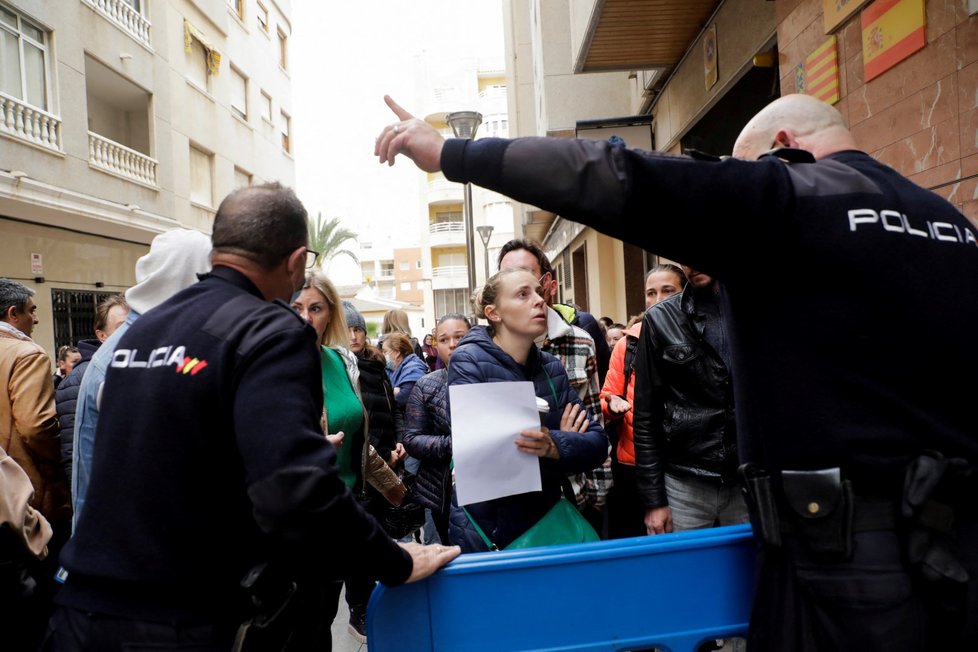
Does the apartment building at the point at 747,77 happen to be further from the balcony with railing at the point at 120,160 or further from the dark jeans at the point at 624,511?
the balcony with railing at the point at 120,160

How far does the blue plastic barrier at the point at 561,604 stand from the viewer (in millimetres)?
1792

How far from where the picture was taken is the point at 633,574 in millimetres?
1835

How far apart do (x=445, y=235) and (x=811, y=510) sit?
43351 millimetres

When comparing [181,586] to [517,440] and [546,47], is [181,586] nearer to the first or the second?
[517,440]

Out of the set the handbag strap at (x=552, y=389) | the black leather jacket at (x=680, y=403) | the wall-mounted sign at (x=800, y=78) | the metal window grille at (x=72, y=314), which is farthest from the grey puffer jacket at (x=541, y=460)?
the metal window grille at (x=72, y=314)

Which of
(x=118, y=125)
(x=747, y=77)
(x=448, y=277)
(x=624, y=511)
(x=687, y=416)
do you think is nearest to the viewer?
(x=687, y=416)

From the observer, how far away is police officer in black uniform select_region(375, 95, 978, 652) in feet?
4.88

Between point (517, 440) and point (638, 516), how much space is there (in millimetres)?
2229

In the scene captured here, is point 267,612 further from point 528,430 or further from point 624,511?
point 624,511

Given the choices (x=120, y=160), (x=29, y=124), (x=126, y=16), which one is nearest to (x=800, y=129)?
(x=29, y=124)

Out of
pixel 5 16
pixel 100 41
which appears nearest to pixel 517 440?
pixel 5 16

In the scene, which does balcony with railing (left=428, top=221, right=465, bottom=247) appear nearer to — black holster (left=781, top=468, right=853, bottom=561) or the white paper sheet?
the white paper sheet

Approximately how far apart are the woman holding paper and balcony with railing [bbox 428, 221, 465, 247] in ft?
135

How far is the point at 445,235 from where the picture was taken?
4434 centimetres
